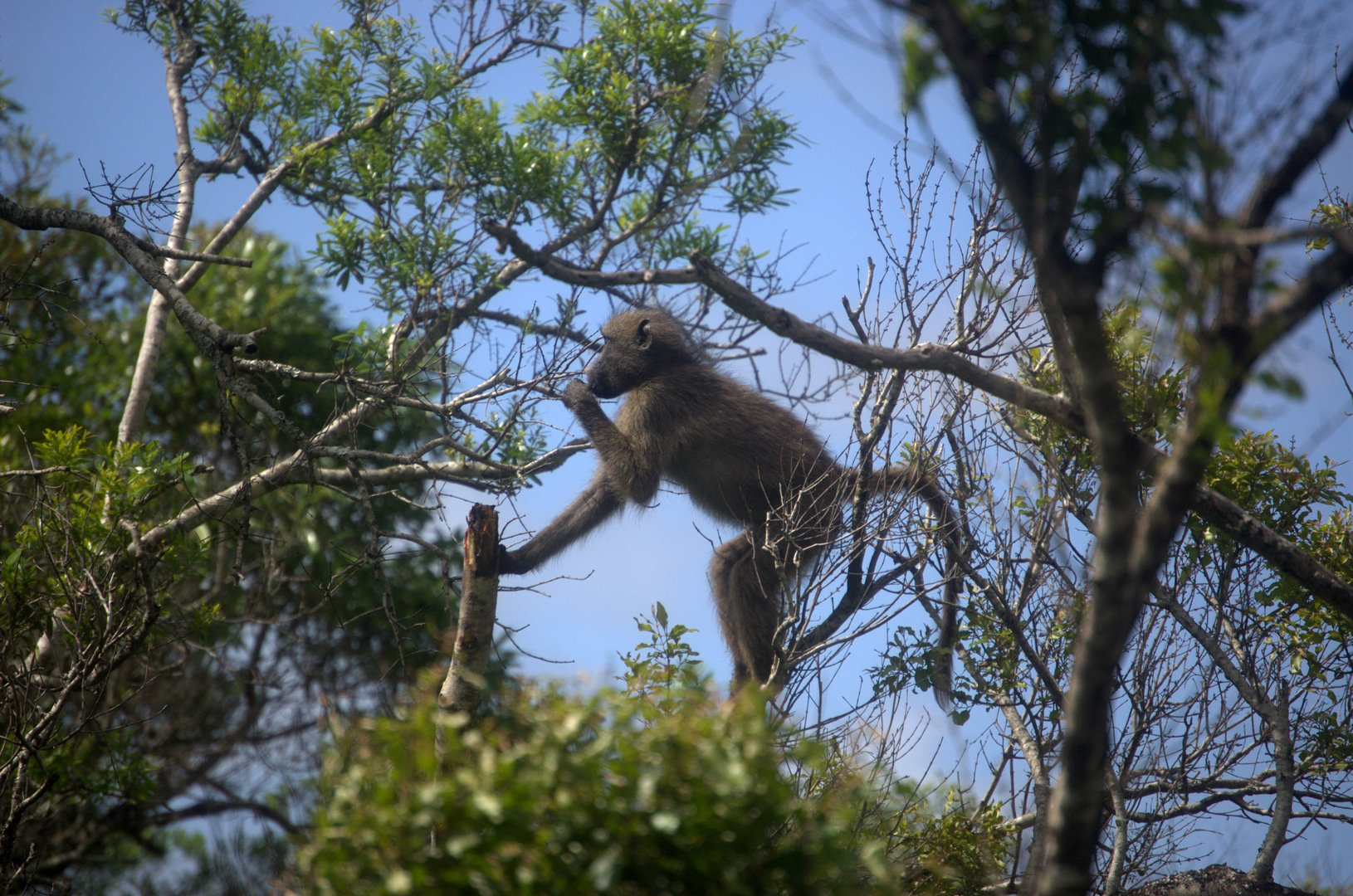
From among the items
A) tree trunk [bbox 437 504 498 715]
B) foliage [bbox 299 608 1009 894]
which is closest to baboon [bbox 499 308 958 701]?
tree trunk [bbox 437 504 498 715]

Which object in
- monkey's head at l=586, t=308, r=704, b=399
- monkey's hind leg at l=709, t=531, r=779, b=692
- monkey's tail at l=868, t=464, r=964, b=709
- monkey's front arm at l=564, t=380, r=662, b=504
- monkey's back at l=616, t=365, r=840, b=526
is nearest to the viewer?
monkey's tail at l=868, t=464, r=964, b=709

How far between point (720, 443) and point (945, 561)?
5.77 ft

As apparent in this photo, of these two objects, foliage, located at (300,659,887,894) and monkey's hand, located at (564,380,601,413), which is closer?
foliage, located at (300,659,887,894)

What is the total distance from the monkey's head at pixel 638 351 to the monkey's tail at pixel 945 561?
6.61ft

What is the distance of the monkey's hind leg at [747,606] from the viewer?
577 cm

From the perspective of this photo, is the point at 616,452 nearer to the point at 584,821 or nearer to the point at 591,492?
the point at 591,492

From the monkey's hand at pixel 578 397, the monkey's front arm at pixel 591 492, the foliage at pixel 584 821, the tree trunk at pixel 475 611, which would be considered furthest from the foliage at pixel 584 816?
the monkey's hand at pixel 578 397

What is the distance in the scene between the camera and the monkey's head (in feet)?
22.1

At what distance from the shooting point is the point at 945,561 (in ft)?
18.2

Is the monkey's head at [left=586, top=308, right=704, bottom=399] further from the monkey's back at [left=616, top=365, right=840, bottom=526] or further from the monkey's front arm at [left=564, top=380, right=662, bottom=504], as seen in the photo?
the monkey's front arm at [left=564, top=380, right=662, bottom=504]

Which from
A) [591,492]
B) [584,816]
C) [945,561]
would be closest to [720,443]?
[591,492]

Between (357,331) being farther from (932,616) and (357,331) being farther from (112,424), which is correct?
(932,616)

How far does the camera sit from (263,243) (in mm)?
10047

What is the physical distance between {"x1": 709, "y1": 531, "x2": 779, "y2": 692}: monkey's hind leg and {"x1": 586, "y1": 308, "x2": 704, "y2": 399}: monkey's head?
153 centimetres
